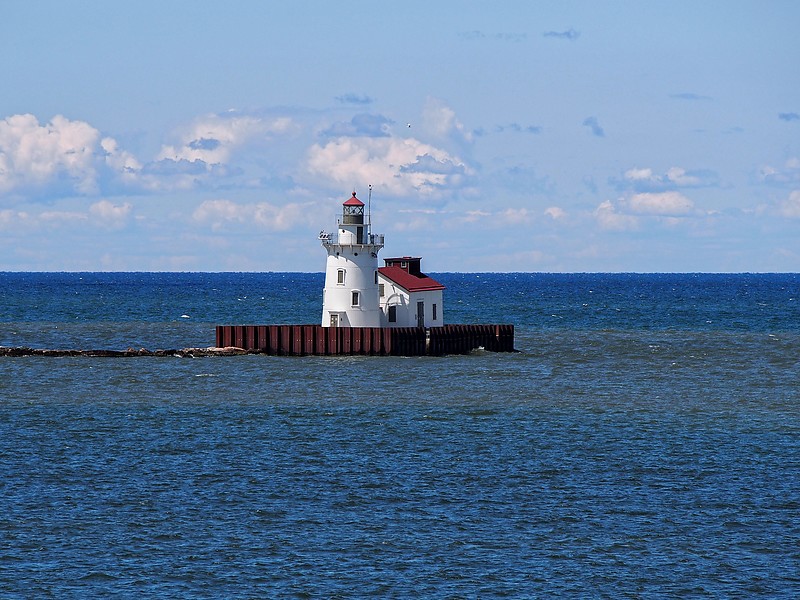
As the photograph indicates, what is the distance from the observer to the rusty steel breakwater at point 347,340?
2817 inches

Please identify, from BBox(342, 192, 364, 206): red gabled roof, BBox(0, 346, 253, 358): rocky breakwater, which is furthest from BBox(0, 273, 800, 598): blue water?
BBox(342, 192, 364, 206): red gabled roof

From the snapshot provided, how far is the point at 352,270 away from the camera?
234 feet

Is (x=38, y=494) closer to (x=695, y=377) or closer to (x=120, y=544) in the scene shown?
(x=120, y=544)

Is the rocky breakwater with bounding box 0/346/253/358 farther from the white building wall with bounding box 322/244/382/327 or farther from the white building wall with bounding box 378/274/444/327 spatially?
the white building wall with bounding box 378/274/444/327

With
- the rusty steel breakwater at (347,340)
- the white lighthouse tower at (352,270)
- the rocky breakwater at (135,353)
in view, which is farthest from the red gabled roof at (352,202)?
the rocky breakwater at (135,353)

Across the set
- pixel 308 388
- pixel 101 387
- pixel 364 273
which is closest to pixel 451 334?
pixel 364 273

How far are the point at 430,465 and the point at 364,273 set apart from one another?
34.9m

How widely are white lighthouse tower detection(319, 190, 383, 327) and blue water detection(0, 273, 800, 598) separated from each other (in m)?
3.37

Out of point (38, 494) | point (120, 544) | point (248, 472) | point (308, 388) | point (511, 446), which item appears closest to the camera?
point (120, 544)

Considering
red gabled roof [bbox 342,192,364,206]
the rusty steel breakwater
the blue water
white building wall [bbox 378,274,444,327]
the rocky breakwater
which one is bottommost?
the blue water

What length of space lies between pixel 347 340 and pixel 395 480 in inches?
1454

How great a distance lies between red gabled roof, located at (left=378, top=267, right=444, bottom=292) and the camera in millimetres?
73312

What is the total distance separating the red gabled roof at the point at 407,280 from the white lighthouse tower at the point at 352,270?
1.64 meters

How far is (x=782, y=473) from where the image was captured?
1420 inches
